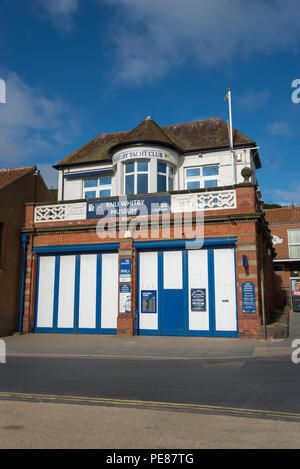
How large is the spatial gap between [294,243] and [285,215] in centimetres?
272

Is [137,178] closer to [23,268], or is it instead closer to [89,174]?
[89,174]

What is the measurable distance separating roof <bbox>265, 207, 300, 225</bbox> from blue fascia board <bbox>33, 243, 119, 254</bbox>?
882 inches

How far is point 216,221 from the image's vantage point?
50.8 feet

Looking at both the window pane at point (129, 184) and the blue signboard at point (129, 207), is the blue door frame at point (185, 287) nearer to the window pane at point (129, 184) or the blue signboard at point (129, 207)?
the blue signboard at point (129, 207)

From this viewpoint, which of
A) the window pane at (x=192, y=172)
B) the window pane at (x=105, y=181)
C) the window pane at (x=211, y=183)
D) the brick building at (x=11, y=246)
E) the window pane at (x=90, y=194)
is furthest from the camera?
the window pane at (x=90, y=194)

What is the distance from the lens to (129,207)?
16797 millimetres

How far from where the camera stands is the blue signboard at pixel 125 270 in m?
16.1

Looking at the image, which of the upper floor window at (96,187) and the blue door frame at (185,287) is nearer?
the blue door frame at (185,287)

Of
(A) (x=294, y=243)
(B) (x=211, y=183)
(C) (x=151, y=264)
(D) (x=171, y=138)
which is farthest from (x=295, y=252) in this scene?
(C) (x=151, y=264)

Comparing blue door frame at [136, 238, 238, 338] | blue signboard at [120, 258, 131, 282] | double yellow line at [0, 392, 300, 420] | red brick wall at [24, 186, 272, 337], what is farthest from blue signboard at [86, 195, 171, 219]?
double yellow line at [0, 392, 300, 420]

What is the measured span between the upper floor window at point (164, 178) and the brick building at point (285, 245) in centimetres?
1495

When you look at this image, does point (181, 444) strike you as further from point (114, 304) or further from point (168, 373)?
point (114, 304)

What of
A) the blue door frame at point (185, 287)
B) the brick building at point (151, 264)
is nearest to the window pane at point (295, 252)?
the brick building at point (151, 264)

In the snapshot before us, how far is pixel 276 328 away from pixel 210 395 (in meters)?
7.84
